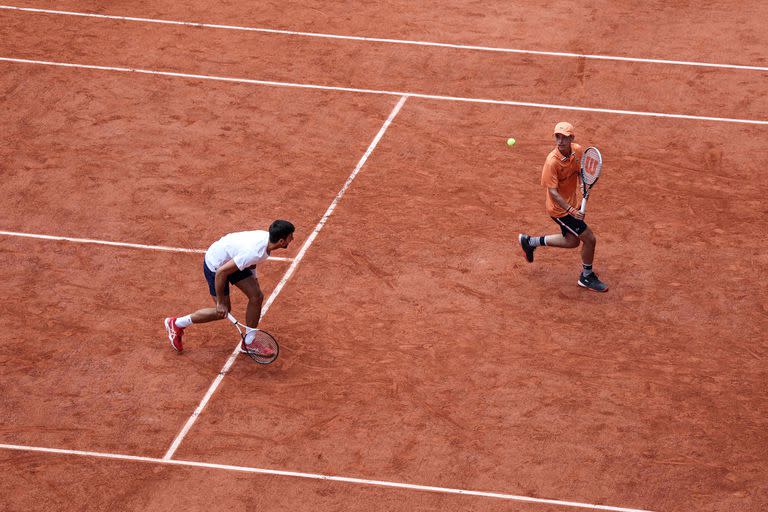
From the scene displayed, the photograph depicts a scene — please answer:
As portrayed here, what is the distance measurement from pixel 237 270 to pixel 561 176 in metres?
3.73

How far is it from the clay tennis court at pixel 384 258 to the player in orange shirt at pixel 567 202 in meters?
0.40

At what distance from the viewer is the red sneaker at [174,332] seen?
11484 millimetres

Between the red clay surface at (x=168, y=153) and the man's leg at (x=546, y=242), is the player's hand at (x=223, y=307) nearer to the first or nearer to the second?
the red clay surface at (x=168, y=153)

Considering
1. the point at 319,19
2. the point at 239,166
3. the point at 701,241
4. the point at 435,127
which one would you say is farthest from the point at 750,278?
the point at 319,19

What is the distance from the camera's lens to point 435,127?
16.2 metres

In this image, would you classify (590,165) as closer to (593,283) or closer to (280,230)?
(593,283)

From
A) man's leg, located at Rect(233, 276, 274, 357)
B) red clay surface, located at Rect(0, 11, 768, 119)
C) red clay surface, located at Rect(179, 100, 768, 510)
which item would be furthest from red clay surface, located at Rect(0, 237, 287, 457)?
red clay surface, located at Rect(0, 11, 768, 119)

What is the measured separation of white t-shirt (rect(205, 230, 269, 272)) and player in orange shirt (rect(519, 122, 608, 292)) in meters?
3.24

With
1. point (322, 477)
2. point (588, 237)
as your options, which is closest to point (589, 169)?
point (588, 237)

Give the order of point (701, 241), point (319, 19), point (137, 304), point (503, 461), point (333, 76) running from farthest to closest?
point (319, 19)
point (333, 76)
point (701, 241)
point (137, 304)
point (503, 461)

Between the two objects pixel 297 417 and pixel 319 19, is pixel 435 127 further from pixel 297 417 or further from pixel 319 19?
pixel 297 417

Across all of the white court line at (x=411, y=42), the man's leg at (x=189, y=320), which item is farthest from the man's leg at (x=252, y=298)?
the white court line at (x=411, y=42)

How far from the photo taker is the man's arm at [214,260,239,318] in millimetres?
10758

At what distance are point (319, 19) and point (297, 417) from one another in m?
10.5
